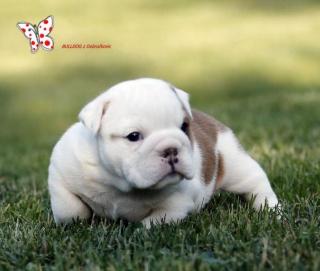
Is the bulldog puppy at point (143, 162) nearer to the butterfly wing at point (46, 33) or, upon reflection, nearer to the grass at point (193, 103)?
the grass at point (193, 103)

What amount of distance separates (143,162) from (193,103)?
1171 cm

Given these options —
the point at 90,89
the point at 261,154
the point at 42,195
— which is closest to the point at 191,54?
the point at 90,89

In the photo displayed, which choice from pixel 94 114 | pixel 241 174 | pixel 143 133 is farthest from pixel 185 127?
pixel 241 174

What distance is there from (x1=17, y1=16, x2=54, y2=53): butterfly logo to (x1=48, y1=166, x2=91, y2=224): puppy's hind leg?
2.26 meters

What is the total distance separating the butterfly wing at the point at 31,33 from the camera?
655cm

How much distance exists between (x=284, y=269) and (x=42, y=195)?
293cm

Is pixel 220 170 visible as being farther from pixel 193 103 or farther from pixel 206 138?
pixel 193 103

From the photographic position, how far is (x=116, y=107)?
4125 millimetres

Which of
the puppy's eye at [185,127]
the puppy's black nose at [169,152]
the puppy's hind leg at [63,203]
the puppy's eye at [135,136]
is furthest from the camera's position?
the puppy's hind leg at [63,203]

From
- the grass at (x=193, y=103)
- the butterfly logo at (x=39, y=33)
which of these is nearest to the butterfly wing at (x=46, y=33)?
the butterfly logo at (x=39, y=33)

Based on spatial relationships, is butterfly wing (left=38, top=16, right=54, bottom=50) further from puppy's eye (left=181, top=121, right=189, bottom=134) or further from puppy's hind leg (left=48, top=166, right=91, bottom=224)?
puppy's eye (left=181, top=121, right=189, bottom=134)

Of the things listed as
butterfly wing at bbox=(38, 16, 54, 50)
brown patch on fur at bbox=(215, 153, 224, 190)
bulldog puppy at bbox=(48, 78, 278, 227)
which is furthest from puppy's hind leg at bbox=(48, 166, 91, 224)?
butterfly wing at bbox=(38, 16, 54, 50)

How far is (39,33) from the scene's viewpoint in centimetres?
705

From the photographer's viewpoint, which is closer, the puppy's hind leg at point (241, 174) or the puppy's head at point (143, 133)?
the puppy's head at point (143, 133)
